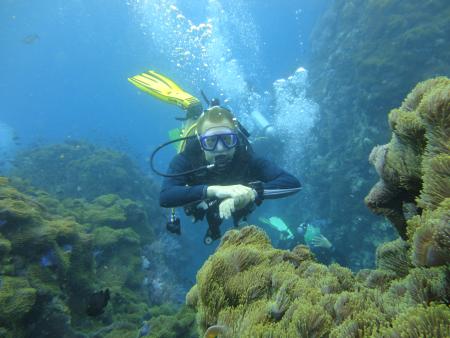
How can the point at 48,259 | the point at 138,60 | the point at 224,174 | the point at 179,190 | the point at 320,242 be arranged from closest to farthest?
the point at 179,190 → the point at 224,174 → the point at 48,259 → the point at 320,242 → the point at 138,60

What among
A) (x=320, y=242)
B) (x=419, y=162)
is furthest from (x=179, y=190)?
(x=320, y=242)

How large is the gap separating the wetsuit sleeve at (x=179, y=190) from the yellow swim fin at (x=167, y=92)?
295cm

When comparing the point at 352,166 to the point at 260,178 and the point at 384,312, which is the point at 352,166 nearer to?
the point at 260,178

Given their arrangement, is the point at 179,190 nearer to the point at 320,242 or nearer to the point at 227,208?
the point at 227,208

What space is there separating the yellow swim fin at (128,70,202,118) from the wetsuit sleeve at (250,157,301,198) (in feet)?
10.1

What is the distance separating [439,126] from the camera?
5.48 ft

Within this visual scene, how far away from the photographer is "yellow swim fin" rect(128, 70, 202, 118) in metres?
7.27

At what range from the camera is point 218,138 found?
4.12 meters

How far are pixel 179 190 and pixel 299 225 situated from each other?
9.92 m

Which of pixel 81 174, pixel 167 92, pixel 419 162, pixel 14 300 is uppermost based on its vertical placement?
pixel 167 92

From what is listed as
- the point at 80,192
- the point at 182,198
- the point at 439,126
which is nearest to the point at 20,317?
the point at 182,198

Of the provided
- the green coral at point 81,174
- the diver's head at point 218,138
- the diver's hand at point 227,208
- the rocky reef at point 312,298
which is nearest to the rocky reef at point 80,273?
the diver's head at point 218,138

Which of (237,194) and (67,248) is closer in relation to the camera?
(237,194)

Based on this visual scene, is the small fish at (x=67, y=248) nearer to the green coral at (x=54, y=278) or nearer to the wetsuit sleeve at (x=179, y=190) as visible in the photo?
the green coral at (x=54, y=278)
